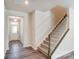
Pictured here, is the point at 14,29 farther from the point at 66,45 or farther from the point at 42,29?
the point at 66,45

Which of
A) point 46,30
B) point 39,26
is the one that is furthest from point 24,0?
point 46,30

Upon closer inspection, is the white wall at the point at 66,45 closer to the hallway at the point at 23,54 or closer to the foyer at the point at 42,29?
the foyer at the point at 42,29

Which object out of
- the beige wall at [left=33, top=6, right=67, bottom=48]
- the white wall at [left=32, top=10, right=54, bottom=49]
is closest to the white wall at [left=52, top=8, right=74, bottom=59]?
the beige wall at [left=33, top=6, right=67, bottom=48]

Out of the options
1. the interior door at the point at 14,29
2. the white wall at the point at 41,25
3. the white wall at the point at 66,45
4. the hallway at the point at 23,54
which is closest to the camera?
the white wall at the point at 66,45

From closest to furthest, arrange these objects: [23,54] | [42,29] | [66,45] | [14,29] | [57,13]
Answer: [66,45] → [23,54] → [42,29] → [57,13] → [14,29]

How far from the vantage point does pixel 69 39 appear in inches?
149

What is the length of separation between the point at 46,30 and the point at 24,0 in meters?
2.60

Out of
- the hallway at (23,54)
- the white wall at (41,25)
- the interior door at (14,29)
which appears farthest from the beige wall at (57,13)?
the interior door at (14,29)

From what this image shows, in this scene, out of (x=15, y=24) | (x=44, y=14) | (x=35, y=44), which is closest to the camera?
(x=35, y=44)

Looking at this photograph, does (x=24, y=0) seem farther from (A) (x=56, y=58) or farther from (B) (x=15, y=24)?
(B) (x=15, y=24)

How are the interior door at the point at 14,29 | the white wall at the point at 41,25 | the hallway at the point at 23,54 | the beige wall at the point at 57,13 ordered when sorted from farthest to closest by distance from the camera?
the interior door at the point at 14,29, the beige wall at the point at 57,13, the white wall at the point at 41,25, the hallway at the point at 23,54

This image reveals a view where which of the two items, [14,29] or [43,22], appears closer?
[43,22]

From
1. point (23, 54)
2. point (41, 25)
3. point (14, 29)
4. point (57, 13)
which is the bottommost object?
point (23, 54)

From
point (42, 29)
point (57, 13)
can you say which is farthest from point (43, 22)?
point (57, 13)
